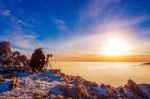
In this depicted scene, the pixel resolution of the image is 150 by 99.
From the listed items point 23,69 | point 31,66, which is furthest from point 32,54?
point 23,69

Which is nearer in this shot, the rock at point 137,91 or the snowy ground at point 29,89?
the snowy ground at point 29,89

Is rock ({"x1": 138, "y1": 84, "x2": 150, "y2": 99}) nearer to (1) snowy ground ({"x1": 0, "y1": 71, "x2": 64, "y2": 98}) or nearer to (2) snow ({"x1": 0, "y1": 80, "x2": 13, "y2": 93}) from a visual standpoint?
(1) snowy ground ({"x1": 0, "y1": 71, "x2": 64, "y2": 98})

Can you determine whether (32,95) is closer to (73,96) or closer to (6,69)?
(73,96)

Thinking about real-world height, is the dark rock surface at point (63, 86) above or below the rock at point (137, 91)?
above

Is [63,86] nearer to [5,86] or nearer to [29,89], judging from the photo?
[29,89]

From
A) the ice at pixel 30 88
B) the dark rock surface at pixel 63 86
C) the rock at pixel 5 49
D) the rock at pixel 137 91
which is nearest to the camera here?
the ice at pixel 30 88

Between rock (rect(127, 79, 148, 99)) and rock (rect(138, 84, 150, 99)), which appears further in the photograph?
rock (rect(138, 84, 150, 99))

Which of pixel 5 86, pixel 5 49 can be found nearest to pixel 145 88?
pixel 5 86

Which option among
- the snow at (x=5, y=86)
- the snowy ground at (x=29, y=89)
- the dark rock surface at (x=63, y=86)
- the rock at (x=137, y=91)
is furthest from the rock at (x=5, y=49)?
the rock at (x=137, y=91)

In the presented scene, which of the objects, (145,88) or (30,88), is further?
(145,88)

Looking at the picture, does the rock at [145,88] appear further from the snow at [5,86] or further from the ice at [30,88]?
the snow at [5,86]

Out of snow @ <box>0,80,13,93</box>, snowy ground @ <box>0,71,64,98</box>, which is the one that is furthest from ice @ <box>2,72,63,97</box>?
snow @ <box>0,80,13,93</box>

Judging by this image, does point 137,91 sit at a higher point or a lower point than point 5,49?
lower

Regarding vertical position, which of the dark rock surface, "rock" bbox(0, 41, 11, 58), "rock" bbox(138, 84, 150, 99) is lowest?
"rock" bbox(138, 84, 150, 99)
